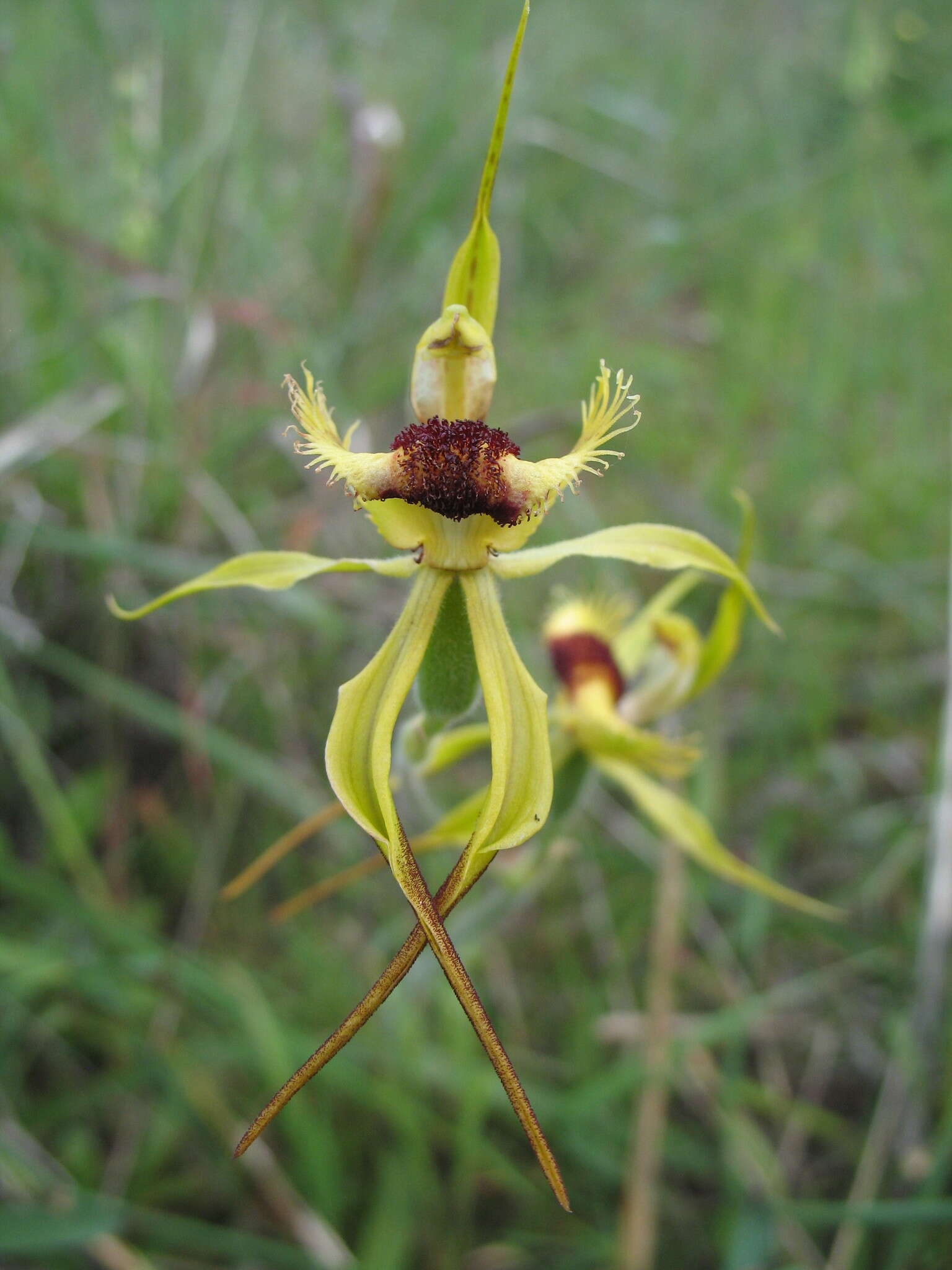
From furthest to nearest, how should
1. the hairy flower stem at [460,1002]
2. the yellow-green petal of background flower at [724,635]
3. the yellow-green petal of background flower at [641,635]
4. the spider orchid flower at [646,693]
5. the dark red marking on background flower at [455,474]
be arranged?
1. the yellow-green petal of background flower at [641,635]
2. the spider orchid flower at [646,693]
3. the yellow-green petal of background flower at [724,635]
4. the dark red marking on background flower at [455,474]
5. the hairy flower stem at [460,1002]

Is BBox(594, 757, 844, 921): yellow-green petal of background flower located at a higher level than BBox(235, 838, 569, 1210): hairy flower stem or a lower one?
higher

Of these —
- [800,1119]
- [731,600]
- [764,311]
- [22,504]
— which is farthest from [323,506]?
[764,311]

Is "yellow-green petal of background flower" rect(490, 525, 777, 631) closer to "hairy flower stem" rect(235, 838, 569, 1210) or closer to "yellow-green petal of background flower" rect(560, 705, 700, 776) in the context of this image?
"yellow-green petal of background flower" rect(560, 705, 700, 776)

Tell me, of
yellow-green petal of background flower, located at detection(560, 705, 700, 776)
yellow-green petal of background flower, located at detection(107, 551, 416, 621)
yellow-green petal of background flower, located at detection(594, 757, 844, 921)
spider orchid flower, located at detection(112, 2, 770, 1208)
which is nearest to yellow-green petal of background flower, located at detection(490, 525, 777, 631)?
spider orchid flower, located at detection(112, 2, 770, 1208)

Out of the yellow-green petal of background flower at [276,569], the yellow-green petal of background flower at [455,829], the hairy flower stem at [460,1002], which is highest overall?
the yellow-green petal of background flower at [276,569]

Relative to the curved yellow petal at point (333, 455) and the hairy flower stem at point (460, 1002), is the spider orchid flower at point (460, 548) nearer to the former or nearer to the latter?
the curved yellow petal at point (333, 455)

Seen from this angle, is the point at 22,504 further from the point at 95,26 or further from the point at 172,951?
the point at 95,26

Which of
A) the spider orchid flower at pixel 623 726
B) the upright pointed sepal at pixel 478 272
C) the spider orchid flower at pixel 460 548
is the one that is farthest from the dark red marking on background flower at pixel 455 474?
the spider orchid flower at pixel 623 726
